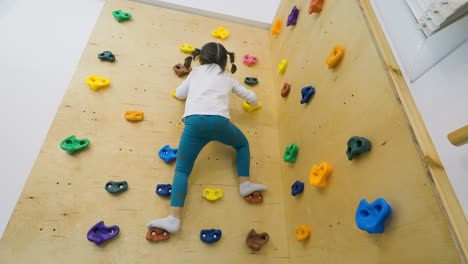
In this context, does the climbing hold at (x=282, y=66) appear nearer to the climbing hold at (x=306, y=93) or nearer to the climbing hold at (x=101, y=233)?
the climbing hold at (x=306, y=93)

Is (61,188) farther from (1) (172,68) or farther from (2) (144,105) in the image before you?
(1) (172,68)

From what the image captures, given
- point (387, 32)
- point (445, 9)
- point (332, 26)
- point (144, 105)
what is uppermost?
point (445, 9)

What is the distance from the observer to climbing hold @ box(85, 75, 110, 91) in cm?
123

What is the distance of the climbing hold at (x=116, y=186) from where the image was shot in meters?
1.04

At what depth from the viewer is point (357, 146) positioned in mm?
761

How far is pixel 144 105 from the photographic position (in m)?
1.27

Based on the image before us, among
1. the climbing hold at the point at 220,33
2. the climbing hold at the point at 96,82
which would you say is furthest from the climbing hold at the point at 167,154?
the climbing hold at the point at 220,33

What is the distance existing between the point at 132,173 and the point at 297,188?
0.64 metres

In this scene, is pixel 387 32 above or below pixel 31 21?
above

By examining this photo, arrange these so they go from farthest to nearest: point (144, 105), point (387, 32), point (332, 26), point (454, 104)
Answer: point (144, 105) → point (332, 26) → point (387, 32) → point (454, 104)

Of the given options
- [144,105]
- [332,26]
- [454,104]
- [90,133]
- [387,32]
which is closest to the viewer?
[454,104]

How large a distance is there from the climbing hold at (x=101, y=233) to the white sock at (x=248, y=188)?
480mm

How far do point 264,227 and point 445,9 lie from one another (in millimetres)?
883

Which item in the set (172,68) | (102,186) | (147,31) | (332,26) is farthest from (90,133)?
(332,26)
